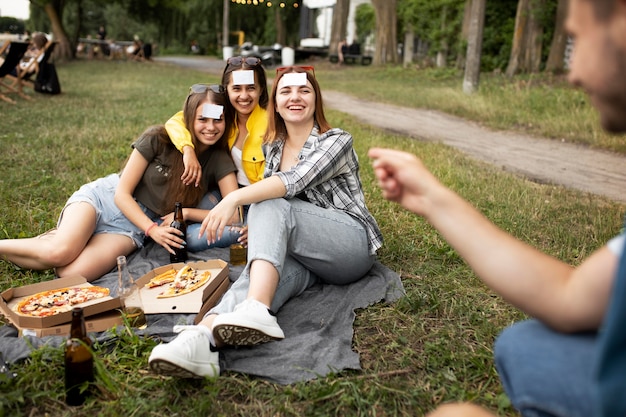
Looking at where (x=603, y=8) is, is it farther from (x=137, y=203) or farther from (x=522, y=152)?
(x=522, y=152)

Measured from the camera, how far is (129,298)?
3.10 m

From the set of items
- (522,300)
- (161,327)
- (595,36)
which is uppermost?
(595,36)

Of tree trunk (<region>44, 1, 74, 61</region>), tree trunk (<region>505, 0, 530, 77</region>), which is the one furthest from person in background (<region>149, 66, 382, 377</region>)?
tree trunk (<region>44, 1, 74, 61</region>)

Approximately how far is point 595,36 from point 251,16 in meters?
49.7

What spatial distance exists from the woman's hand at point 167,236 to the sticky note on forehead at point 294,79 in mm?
1157

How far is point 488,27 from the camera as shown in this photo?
825 inches

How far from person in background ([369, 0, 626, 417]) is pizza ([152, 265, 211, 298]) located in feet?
6.34

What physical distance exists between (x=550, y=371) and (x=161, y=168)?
3065mm

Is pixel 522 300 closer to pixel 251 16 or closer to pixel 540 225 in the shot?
pixel 540 225

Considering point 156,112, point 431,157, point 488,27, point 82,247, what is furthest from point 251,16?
point 82,247

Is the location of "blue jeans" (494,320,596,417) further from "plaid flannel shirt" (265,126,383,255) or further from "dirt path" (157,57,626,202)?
"dirt path" (157,57,626,202)

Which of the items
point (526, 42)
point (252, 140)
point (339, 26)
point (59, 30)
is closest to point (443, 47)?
point (526, 42)

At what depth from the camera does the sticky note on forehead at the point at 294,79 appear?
133 inches

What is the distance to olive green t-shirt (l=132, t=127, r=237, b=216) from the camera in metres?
3.87
